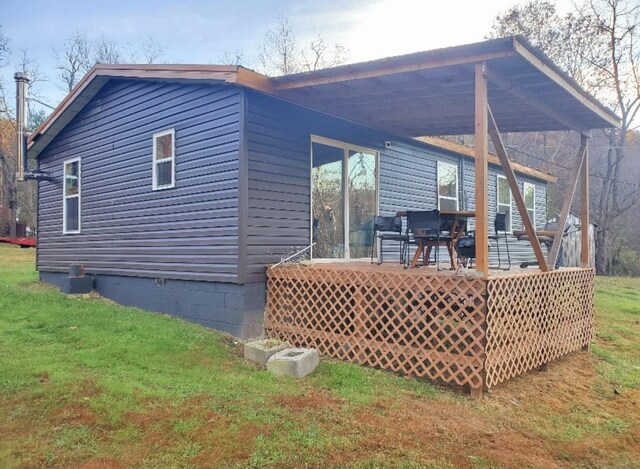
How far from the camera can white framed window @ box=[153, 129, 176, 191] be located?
708cm

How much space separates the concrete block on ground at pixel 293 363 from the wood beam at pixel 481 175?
1930 mm

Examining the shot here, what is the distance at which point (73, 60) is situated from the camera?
26.5 meters

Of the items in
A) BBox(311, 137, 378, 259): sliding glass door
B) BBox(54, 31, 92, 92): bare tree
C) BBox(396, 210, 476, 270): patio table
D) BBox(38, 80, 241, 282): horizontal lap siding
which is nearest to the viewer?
BBox(396, 210, 476, 270): patio table

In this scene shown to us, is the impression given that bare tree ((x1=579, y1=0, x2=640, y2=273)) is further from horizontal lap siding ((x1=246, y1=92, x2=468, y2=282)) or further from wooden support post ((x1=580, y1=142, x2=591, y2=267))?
horizontal lap siding ((x1=246, y1=92, x2=468, y2=282))

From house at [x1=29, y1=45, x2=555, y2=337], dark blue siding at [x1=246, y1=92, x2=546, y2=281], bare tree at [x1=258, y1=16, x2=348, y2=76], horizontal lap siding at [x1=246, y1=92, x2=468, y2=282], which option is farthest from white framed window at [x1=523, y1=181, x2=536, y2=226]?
bare tree at [x1=258, y1=16, x2=348, y2=76]

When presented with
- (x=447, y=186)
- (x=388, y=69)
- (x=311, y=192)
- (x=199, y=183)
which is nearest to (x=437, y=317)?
(x=388, y=69)

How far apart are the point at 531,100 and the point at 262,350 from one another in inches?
168

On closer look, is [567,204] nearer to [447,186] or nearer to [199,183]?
[447,186]

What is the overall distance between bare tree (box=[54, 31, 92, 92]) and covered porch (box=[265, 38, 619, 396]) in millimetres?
24763

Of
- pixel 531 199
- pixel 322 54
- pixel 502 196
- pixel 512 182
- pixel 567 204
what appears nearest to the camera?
pixel 512 182

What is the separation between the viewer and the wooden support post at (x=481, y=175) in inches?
180

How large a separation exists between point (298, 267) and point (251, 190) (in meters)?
1.14

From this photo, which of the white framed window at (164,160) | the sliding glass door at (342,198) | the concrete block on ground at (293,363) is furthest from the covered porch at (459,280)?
the white framed window at (164,160)

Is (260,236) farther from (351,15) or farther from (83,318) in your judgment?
(351,15)
